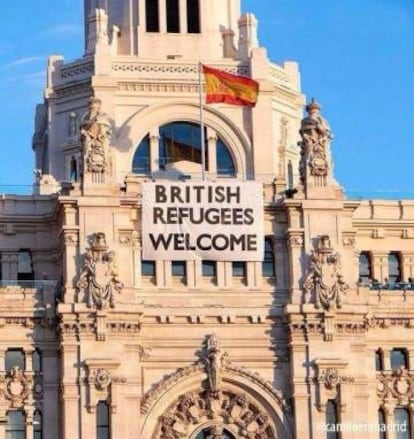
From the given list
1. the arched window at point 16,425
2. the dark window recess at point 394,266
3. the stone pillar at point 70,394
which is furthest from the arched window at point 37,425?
the dark window recess at point 394,266

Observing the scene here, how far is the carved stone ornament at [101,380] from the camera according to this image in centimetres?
9694

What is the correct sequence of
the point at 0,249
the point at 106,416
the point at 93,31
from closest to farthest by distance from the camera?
the point at 106,416, the point at 0,249, the point at 93,31

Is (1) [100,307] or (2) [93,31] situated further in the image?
(2) [93,31]

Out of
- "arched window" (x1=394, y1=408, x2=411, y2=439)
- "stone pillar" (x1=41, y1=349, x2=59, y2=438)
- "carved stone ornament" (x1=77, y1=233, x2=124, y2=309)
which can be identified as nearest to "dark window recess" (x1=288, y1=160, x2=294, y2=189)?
"carved stone ornament" (x1=77, y1=233, x2=124, y2=309)

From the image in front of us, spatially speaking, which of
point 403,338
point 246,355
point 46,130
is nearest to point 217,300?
point 246,355

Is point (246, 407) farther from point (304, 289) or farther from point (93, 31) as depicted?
point (93, 31)

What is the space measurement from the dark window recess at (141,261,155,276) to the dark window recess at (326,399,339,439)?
10505 millimetres

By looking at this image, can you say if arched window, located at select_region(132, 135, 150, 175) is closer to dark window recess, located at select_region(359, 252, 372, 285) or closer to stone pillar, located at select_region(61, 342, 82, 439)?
dark window recess, located at select_region(359, 252, 372, 285)

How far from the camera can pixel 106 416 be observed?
9706 cm

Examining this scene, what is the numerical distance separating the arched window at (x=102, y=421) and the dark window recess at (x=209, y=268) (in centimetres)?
833

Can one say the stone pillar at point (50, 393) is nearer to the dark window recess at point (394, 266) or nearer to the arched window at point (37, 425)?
the arched window at point (37, 425)

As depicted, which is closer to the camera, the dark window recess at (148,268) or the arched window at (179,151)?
the dark window recess at (148,268)

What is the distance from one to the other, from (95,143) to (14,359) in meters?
11.1

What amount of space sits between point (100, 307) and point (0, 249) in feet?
26.2
